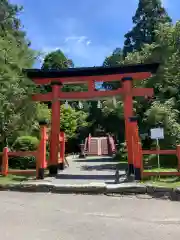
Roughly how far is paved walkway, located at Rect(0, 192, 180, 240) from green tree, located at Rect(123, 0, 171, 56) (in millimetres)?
39455

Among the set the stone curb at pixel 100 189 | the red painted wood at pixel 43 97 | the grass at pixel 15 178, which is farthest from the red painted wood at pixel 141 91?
the grass at pixel 15 178

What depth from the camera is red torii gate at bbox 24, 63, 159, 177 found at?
12.2 metres

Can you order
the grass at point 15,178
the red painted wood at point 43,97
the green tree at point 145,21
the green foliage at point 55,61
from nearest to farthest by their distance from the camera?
the grass at point 15,178, the red painted wood at point 43,97, the green foliage at point 55,61, the green tree at point 145,21

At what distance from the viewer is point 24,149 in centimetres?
1398

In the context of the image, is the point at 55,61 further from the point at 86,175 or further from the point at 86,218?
the point at 86,218

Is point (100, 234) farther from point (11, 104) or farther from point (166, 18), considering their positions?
point (166, 18)

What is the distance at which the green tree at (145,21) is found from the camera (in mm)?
44719

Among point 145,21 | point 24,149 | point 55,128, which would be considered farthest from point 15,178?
point 145,21

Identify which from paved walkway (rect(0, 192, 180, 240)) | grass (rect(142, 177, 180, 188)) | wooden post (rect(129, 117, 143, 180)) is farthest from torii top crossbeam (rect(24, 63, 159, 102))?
paved walkway (rect(0, 192, 180, 240))

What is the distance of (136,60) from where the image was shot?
22328 millimetres

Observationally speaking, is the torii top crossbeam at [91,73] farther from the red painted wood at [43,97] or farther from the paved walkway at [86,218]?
the paved walkway at [86,218]

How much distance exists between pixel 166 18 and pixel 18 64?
3593cm

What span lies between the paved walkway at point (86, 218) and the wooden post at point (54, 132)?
14.1 feet

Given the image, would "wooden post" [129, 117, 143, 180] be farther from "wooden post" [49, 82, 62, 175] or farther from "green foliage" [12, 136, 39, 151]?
"green foliage" [12, 136, 39, 151]
